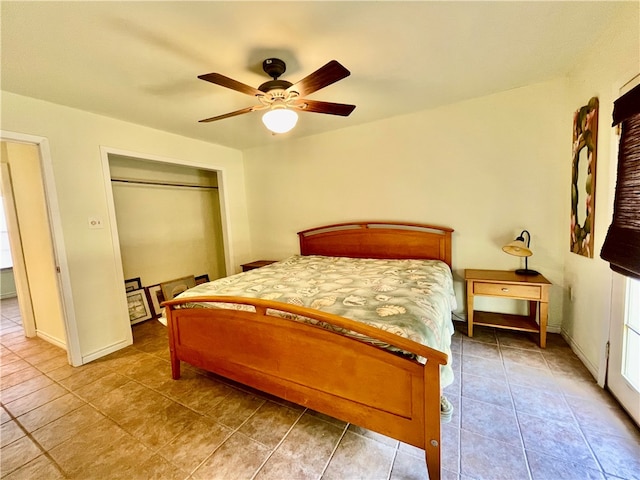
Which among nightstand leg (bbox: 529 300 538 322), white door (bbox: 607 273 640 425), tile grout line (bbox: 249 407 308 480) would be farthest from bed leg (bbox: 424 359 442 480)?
nightstand leg (bbox: 529 300 538 322)

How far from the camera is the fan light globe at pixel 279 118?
191 cm

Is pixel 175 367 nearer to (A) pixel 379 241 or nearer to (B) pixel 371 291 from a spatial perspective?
(B) pixel 371 291

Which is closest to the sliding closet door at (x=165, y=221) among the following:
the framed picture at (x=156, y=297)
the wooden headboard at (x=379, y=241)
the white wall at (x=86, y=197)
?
the framed picture at (x=156, y=297)

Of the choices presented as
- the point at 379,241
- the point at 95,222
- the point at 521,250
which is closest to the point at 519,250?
the point at 521,250

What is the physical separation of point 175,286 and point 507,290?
430cm

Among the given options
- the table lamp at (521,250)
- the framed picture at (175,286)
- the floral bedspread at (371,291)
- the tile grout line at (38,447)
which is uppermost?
the table lamp at (521,250)

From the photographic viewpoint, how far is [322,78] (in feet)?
5.30

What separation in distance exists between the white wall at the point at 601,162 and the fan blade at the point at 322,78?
1.67m

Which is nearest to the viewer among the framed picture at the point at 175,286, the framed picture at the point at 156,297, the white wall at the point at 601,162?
the white wall at the point at 601,162

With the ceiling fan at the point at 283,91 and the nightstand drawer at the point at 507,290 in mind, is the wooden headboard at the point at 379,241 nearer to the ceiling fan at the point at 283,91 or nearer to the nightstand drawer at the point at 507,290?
the nightstand drawer at the point at 507,290

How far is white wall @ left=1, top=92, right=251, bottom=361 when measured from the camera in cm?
238

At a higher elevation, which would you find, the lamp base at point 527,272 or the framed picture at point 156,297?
the lamp base at point 527,272

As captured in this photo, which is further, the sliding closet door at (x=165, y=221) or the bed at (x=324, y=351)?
the sliding closet door at (x=165, y=221)

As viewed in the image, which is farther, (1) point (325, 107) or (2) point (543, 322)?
(2) point (543, 322)
